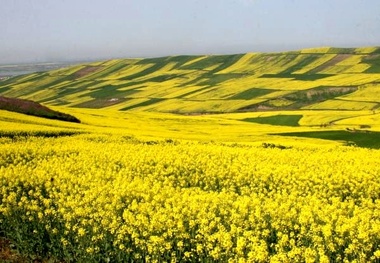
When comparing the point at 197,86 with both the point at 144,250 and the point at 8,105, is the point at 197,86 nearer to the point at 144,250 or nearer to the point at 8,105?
the point at 8,105

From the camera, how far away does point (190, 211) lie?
503 inches

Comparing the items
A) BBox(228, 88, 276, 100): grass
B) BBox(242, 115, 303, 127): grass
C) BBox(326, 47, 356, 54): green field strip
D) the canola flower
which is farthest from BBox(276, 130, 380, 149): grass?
BBox(326, 47, 356, 54): green field strip

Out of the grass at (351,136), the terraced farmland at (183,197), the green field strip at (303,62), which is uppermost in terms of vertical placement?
the green field strip at (303,62)

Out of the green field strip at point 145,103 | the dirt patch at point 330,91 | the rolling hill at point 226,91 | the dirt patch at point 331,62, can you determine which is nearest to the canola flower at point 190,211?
the rolling hill at point 226,91

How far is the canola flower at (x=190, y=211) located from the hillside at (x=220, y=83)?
7113 centimetres

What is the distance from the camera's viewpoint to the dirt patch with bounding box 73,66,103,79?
182500 millimetres

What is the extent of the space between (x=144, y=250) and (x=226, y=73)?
454ft

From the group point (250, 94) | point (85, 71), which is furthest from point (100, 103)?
point (85, 71)

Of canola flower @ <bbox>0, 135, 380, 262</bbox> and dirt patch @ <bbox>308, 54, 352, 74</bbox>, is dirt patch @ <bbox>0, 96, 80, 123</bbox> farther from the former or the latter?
dirt patch @ <bbox>308, 54, 352, 74</bbox>

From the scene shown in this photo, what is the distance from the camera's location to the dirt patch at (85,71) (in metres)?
182

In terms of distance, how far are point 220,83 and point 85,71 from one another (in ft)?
244

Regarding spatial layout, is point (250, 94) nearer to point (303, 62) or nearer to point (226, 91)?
point (226, 91)

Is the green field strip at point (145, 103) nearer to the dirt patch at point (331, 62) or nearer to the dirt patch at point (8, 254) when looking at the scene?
the dirt patch at point (331, 62)

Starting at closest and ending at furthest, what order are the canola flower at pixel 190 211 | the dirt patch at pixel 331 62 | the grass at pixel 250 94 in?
the canola flower at pixel 190 211 → the grass at pixel 250 94 → the dirt patch at pixel 331 62
